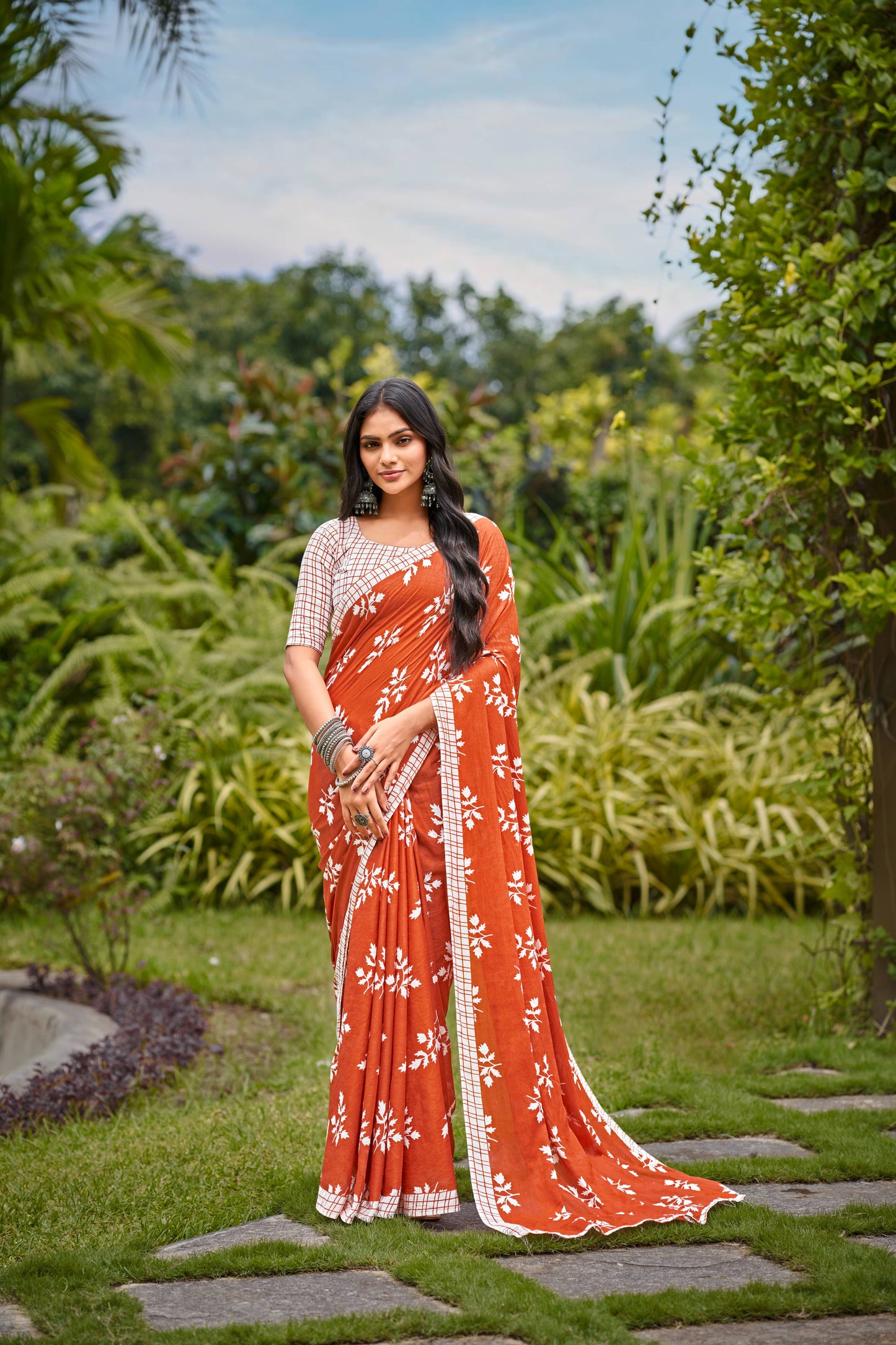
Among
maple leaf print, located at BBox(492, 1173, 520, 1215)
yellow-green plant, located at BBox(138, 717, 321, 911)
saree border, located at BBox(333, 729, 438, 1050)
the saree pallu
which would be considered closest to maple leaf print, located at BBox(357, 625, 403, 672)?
the saree pallu

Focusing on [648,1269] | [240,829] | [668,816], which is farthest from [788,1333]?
[240,829]

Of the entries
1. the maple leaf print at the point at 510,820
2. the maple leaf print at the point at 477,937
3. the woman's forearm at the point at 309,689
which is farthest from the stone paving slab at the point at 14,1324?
the maple leaf print at the point at 510,820

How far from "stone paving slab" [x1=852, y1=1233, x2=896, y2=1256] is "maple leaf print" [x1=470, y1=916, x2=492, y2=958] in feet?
3.24

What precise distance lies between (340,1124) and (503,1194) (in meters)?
0.40

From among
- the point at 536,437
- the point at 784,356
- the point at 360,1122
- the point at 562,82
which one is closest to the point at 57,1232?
the point at 360,1122

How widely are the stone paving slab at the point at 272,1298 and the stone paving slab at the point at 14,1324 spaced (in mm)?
193

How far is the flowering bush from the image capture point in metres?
5.01

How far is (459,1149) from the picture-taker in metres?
3.40

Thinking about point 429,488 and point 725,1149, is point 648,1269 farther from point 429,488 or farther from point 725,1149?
point 429,488

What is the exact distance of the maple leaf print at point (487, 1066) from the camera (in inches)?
111

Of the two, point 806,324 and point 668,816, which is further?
point 668,816

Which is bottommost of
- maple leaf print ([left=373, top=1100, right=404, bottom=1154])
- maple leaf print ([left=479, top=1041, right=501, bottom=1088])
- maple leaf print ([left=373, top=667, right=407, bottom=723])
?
maple leaf print ([left=373, top=1100, right=404, bottom=1154])

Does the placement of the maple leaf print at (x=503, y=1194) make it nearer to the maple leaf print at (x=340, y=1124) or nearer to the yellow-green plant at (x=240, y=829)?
the maple leaf print at (x=340, y=1124)

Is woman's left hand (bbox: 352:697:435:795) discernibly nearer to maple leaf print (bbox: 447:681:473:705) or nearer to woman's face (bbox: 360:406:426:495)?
maple leaf print (bbox: 447:681:473:705)
